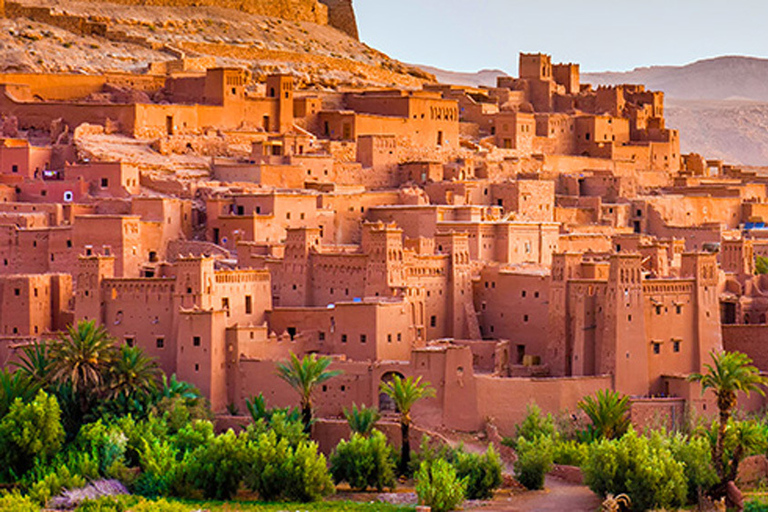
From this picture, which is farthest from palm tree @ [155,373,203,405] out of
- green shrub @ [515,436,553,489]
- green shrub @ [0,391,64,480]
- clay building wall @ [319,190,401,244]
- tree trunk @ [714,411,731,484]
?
tree trunk @ [714,411,731,484]

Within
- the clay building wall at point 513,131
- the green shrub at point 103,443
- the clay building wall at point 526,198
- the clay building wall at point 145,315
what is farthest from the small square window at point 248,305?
the clay building wall at point 513,131

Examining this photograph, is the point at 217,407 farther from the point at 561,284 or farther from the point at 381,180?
the point at 381,180

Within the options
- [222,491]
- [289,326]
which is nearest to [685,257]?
[289,326]

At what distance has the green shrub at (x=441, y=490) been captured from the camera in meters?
32.3

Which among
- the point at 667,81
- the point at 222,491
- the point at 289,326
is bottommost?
the point at 222,491

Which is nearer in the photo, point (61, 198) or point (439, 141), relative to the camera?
point (61, 198)

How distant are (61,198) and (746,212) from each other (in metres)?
20.4

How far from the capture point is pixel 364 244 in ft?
129

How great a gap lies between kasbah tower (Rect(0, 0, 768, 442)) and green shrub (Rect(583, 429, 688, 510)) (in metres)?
3.90

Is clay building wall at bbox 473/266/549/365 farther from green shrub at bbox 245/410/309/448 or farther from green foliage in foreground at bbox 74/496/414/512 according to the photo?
green foliage in foreground at bbox 74/496/414/512

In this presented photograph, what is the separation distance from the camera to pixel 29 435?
36.1 meters

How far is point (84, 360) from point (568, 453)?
9778mm

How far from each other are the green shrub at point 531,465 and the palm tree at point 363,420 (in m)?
3.01

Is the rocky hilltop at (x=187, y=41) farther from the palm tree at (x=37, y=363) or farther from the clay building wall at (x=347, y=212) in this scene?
the palm tree at (x=37, y=363)
